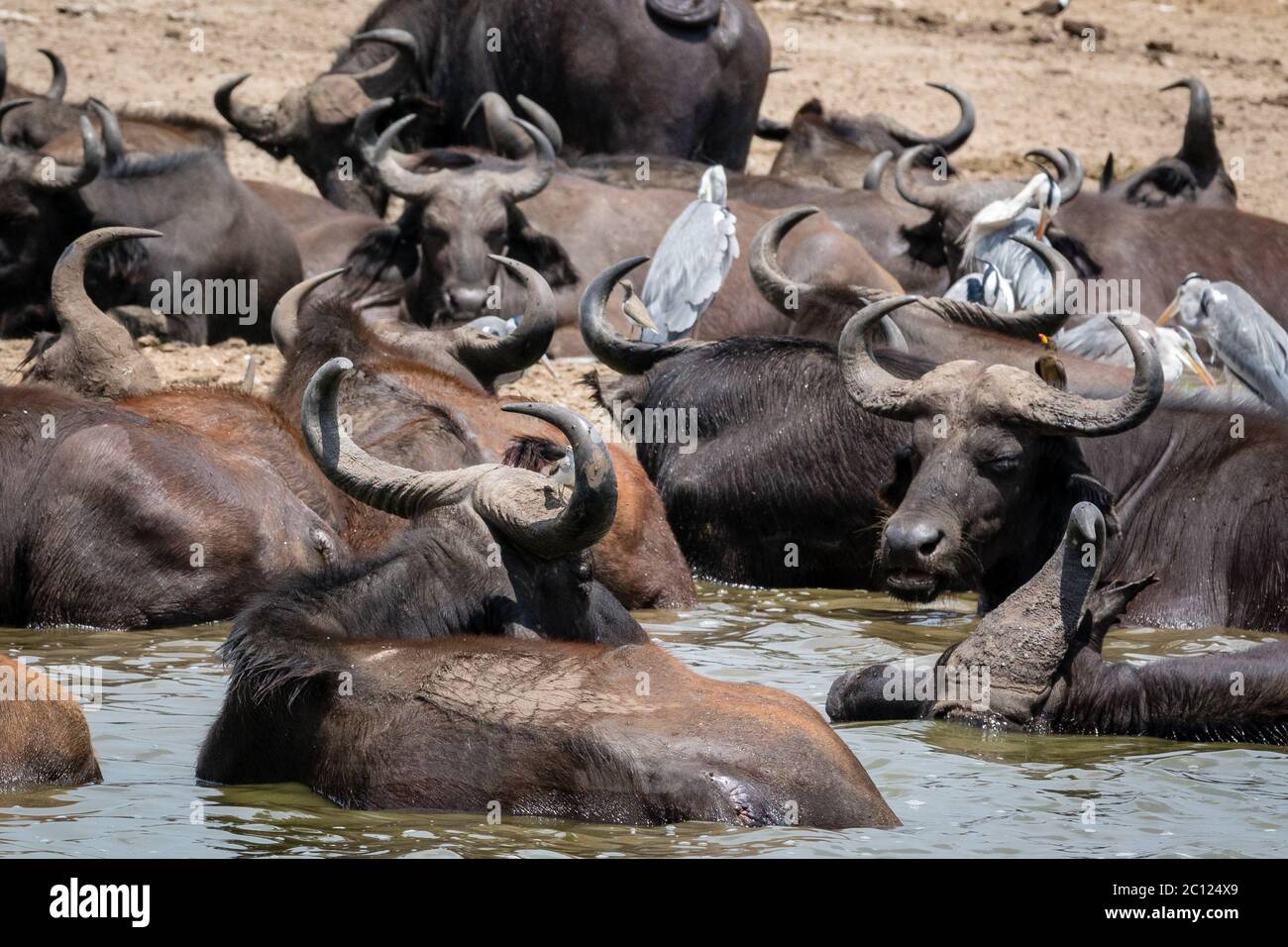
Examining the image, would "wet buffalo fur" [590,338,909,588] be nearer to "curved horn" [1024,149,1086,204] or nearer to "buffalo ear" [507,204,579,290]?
"buffalo ear" [507,204,579,290]

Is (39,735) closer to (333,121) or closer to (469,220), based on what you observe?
(469,220)

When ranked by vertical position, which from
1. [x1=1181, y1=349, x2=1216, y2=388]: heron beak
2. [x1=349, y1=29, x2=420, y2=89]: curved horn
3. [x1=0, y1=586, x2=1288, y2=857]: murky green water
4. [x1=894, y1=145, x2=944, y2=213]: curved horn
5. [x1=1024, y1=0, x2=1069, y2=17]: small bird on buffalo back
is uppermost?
[x1=1024, y1=0, x2=1069, y2=17]: small bird on buffalo back

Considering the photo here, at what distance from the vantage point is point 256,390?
12047 millimetres

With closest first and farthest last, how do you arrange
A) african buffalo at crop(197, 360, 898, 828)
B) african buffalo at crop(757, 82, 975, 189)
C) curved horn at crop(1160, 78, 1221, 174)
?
african buffalo at crop(197, 360, 898, 828), curved horn at crop(1160, 78, 1221, 174), african buffalo at crop(757, 82, 975, 189)

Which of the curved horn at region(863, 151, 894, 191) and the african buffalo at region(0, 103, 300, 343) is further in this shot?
the curved horn at region(863, 151, 894, 191)

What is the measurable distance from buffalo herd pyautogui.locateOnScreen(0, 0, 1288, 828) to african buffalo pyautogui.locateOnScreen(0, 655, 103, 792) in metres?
0.01

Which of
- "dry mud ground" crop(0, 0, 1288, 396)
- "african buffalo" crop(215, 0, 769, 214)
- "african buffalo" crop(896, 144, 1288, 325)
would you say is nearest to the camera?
"african buffalo" crop(896, 144, 1288, 325)

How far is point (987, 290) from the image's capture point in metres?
11.8

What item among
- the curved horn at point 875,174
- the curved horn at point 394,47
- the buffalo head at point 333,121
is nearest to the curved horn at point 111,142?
the buffalo head at point 333,121

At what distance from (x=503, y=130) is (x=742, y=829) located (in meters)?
9.91

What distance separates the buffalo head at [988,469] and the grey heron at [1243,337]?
2653mm

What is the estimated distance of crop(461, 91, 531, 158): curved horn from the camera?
1448cm

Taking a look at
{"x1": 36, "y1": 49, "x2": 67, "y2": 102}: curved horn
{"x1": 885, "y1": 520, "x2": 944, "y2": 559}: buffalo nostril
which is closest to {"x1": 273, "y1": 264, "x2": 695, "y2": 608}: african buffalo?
{"x1": 885, "y1": 520, "x2": 944, "y2": 559}: buffalo nostril
